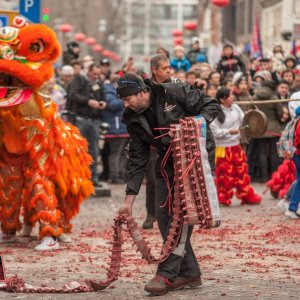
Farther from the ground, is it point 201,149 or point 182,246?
point 201,149

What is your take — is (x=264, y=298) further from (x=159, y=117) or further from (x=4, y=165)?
(x=4, y=165)

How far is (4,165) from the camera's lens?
1187 centimetres

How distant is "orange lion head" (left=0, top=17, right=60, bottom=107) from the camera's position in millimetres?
11172

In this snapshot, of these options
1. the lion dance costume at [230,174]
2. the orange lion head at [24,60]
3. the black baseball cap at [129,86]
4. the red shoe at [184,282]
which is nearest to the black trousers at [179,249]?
the red shoe at [184,282]

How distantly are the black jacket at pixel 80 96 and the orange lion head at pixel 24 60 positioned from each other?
6472 mm

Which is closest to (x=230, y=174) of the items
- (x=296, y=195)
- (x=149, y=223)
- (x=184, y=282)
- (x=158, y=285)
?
(x=296, y=195)

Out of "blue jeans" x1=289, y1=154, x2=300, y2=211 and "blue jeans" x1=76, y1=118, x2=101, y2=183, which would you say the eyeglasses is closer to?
"blue jeans" x1=289, y1=154, x2=300, y2=211

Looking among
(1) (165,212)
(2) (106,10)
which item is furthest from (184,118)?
(2) (106,10)

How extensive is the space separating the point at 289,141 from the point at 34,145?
3.69 m

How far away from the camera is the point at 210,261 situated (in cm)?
1053

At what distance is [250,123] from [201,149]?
8.12 metres

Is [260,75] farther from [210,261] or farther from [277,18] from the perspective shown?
[277,18]

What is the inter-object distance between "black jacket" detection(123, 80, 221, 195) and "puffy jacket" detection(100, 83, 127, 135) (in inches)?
406

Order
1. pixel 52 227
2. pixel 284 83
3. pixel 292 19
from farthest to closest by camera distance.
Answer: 1. pixel 292 19
2. pixel 284 83
3. pixel 52 227
